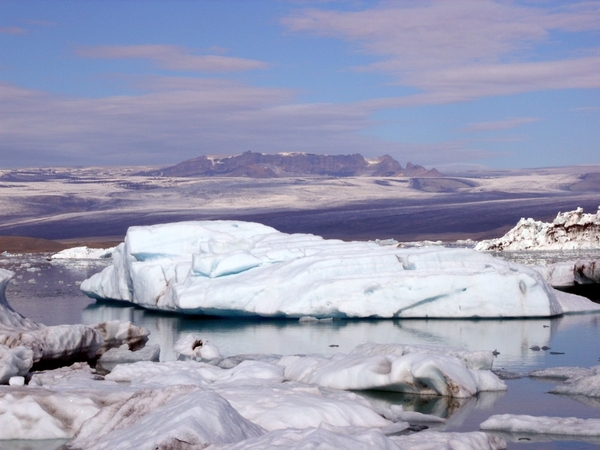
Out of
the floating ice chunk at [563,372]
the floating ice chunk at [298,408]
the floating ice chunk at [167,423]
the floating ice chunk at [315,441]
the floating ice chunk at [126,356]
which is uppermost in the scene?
the floating ice chunk at [315,441]

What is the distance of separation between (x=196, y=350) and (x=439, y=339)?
297 cm

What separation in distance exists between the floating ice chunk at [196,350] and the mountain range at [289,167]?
128003 millimetres

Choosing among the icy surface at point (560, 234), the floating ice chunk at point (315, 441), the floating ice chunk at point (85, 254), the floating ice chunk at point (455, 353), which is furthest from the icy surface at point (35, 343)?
the floating ice chunk at point (85, 254)

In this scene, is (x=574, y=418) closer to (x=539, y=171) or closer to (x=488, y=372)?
(x=488, y=372)

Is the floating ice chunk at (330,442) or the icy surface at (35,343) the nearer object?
the floating ice chunk at (330,442)

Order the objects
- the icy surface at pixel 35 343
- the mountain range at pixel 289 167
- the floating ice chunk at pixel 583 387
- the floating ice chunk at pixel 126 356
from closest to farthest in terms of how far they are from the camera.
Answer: the floating ice chunk at pixel 583 387, the icy surface at pixel 35 343, the floating ice chunk at pixel 126 356, the mountain range at pixel 289 167

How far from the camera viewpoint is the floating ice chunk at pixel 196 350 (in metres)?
9.02

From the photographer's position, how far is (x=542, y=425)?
18.1 feet

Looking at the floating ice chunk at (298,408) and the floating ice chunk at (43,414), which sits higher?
the floating ice chunk at (298,408)

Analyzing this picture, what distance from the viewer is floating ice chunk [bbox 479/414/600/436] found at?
17.8ft

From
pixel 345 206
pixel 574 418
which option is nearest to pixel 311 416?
pixel 574 418

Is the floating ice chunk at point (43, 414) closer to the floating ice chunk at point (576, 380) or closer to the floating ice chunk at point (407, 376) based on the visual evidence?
the floating ice chunk at point (407, 376)

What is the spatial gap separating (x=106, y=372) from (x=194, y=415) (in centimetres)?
380

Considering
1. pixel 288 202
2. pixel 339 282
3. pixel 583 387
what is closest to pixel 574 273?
pixel 339 282
